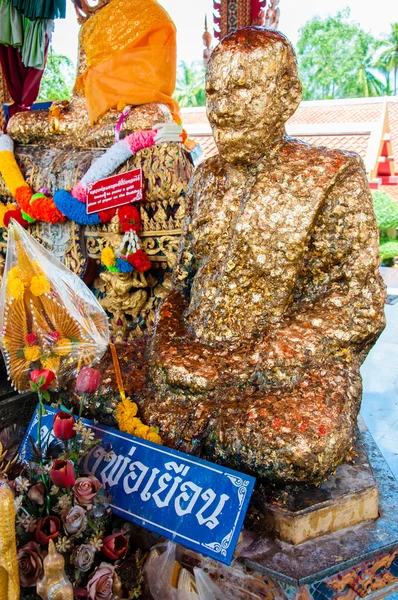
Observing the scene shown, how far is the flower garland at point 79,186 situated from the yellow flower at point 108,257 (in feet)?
0.59

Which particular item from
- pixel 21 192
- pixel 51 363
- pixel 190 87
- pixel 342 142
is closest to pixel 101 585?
pixel 51 363

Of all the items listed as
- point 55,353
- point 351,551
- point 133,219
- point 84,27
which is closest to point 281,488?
point 351,551

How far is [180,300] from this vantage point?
2.17 m

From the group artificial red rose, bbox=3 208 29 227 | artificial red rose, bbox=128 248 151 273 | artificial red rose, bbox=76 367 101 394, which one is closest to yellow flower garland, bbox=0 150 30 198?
artificial red rose, bbox=3 208 29 227

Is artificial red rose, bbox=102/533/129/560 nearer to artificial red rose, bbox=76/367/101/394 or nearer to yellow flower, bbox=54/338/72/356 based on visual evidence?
artificial red rose, bbox=76/367/101/394

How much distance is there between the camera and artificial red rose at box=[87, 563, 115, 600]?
4.71 feet

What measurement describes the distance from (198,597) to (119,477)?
0.39 metres

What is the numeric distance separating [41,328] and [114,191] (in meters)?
1.26

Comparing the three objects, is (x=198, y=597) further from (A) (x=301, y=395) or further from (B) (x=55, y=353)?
(B) (x=55, y=353)

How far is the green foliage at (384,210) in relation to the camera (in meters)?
9.69

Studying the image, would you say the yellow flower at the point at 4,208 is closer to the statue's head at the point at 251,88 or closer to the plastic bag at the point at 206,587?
the statue's head at the point at 251,88

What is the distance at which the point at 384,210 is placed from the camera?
384 inches

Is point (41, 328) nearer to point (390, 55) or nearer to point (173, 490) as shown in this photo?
point (173, 490)

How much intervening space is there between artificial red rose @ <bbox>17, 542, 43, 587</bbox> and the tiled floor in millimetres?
1394
